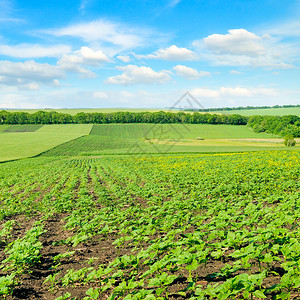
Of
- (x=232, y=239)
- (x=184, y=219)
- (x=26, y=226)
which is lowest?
(x=26, y=226)

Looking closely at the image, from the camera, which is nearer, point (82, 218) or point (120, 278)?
point (120, 278)

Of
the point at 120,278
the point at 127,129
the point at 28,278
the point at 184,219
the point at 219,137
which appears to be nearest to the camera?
the point at 120,278

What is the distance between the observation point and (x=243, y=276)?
415 cm

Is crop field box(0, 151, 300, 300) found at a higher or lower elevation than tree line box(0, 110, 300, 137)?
lower

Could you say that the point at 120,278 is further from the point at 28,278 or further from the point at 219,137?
the point at 219,137

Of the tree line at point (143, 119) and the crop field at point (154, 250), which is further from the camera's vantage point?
the tree line at point (143, 119)

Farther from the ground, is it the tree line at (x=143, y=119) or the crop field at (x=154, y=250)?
the tree line at (x=143, y=119)

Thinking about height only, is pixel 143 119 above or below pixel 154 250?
above

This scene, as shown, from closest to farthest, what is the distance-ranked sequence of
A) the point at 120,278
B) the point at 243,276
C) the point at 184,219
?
the point at 243,276, the point at 120,278, the point at 184,219

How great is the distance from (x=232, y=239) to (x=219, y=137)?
10551 centimetres

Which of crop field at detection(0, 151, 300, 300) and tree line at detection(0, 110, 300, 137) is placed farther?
tree line at detection(0, 110, 300, 137)

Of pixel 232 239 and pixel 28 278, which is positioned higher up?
pixel 232 239

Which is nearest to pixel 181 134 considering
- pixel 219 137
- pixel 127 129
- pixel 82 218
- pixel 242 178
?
pixel 219 137

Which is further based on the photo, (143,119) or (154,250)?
(143,119)
